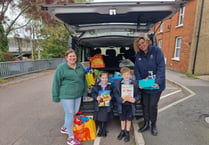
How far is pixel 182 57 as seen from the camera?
10.5 m

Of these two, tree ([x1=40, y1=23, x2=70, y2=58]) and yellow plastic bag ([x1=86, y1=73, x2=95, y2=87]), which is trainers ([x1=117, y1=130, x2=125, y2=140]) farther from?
tree ([x1=40, y1=23, x2=70, y2=58])

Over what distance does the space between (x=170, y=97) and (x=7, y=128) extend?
5.19m

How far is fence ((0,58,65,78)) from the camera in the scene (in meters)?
8.07

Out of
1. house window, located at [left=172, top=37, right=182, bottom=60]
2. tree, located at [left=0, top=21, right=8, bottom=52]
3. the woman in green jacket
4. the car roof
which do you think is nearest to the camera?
the car roof

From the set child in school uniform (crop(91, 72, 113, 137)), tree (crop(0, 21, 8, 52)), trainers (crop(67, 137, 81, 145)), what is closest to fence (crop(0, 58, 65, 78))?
tree (crop(0, 21, 8, 52))

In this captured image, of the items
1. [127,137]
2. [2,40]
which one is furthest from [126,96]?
[2,40]

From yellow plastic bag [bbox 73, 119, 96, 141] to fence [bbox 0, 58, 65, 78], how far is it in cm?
745

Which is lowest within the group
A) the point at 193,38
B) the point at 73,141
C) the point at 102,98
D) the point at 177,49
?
the point at 73,141

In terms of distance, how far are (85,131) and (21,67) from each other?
8817 millimetres

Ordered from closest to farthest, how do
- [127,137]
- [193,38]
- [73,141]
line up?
[73,141], [127,137], [193,38]

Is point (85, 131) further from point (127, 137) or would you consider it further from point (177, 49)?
point (177, 49)

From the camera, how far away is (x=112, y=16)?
266 centimetres

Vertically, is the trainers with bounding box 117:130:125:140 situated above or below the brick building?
below

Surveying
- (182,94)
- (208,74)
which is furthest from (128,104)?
(208,74)
